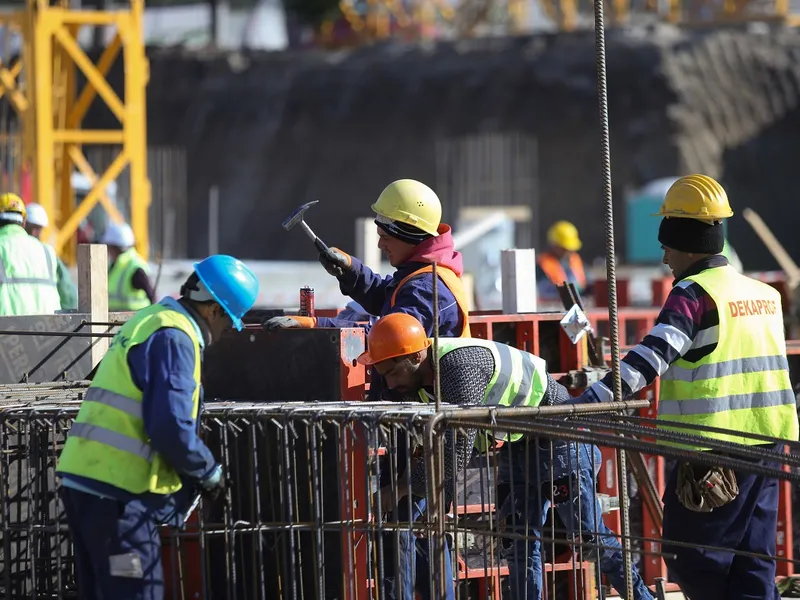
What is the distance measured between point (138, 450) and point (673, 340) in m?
1.93

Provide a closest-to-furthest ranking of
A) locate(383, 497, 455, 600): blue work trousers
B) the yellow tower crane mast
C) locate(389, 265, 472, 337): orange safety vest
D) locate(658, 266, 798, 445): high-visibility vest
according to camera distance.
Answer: locate(383, 497, 455, 600): blue work trousers → locate(658, 266, 798, 445): high-visibility vest → locate(389, 265, 472, 337): orange safety vest → the yellow tower crane mast

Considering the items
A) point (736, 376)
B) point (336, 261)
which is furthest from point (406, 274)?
point (736, 376)

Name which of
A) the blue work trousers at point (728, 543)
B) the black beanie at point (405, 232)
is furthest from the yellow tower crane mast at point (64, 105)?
the blue work trousers at point (728, 543)

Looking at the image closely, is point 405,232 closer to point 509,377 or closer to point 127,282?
point 509,377

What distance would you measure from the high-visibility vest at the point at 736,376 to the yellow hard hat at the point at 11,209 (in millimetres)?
5118

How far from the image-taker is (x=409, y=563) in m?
4.92

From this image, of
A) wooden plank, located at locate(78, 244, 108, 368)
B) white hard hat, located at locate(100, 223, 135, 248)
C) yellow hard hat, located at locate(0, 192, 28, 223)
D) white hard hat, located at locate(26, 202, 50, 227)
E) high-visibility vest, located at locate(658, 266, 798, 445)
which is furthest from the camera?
white hard hat, located at locate(100, 223, 135, 248)

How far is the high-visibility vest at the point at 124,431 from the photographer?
440 centimetres

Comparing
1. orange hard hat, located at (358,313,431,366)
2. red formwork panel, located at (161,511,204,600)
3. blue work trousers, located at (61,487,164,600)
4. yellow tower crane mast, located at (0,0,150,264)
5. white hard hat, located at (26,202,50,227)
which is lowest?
red formwork panel, located at (161,511,204,600)

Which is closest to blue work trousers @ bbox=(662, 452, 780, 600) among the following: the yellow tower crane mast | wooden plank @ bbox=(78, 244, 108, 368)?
wooden plank @ bbox=(78, 244, 108, 368)

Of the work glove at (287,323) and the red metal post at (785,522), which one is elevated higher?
the work glove at (287,323)

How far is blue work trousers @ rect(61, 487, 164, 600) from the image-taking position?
4.39 m

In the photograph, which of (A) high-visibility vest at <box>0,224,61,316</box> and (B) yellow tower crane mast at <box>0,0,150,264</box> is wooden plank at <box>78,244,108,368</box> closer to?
(A) high-visibility vest at <box>0,224,61,316</box>

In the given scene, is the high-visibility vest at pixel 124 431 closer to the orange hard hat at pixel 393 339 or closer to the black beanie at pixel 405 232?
the orange hard hat at pixel 393 339
